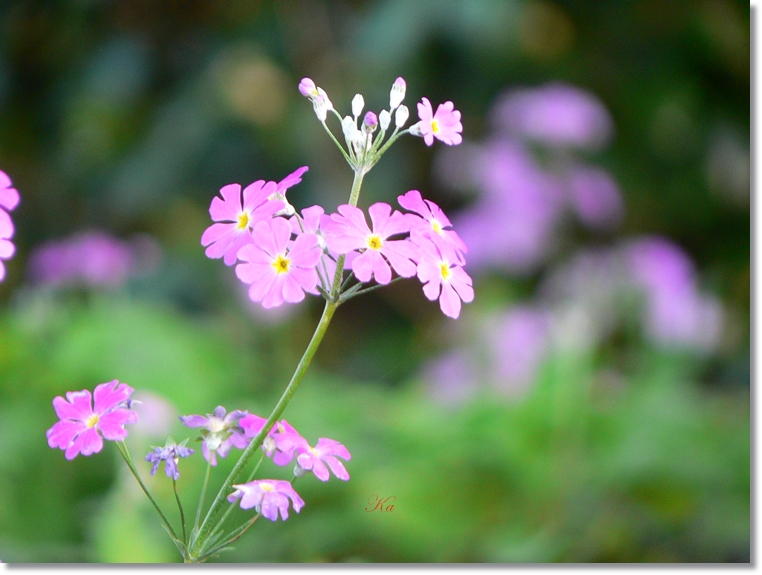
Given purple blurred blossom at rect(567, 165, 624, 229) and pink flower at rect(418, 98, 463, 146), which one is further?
purple blurred blossom at rect(567, 165, 624, 229)

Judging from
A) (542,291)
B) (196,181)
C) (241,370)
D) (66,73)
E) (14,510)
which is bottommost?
(14,510)

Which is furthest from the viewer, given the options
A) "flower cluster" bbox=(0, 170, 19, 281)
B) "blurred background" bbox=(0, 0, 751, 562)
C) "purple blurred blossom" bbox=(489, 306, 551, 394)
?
"purple blurred blossom" bbox=(489, 306, 551, 394)

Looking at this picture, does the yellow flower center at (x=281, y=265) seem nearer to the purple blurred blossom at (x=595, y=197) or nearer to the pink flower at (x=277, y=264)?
the pink flower at (x=277, y=264)

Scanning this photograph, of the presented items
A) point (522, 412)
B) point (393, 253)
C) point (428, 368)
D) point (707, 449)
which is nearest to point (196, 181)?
point (428, 368)

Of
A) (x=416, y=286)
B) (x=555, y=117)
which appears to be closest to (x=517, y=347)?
(x=555, y=117)

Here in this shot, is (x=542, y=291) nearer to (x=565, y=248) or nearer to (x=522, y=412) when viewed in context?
(x=565, y=248)

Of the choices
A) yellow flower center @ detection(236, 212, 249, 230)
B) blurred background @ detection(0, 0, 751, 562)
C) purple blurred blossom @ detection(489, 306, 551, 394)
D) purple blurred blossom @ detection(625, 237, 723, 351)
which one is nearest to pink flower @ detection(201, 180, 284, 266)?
yellow flower center @ detection(236, 212, 249, 230)

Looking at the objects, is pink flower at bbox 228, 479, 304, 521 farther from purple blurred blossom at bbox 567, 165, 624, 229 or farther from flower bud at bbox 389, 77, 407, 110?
purple blurred blossom at bbox 567, 165, 624, 229
